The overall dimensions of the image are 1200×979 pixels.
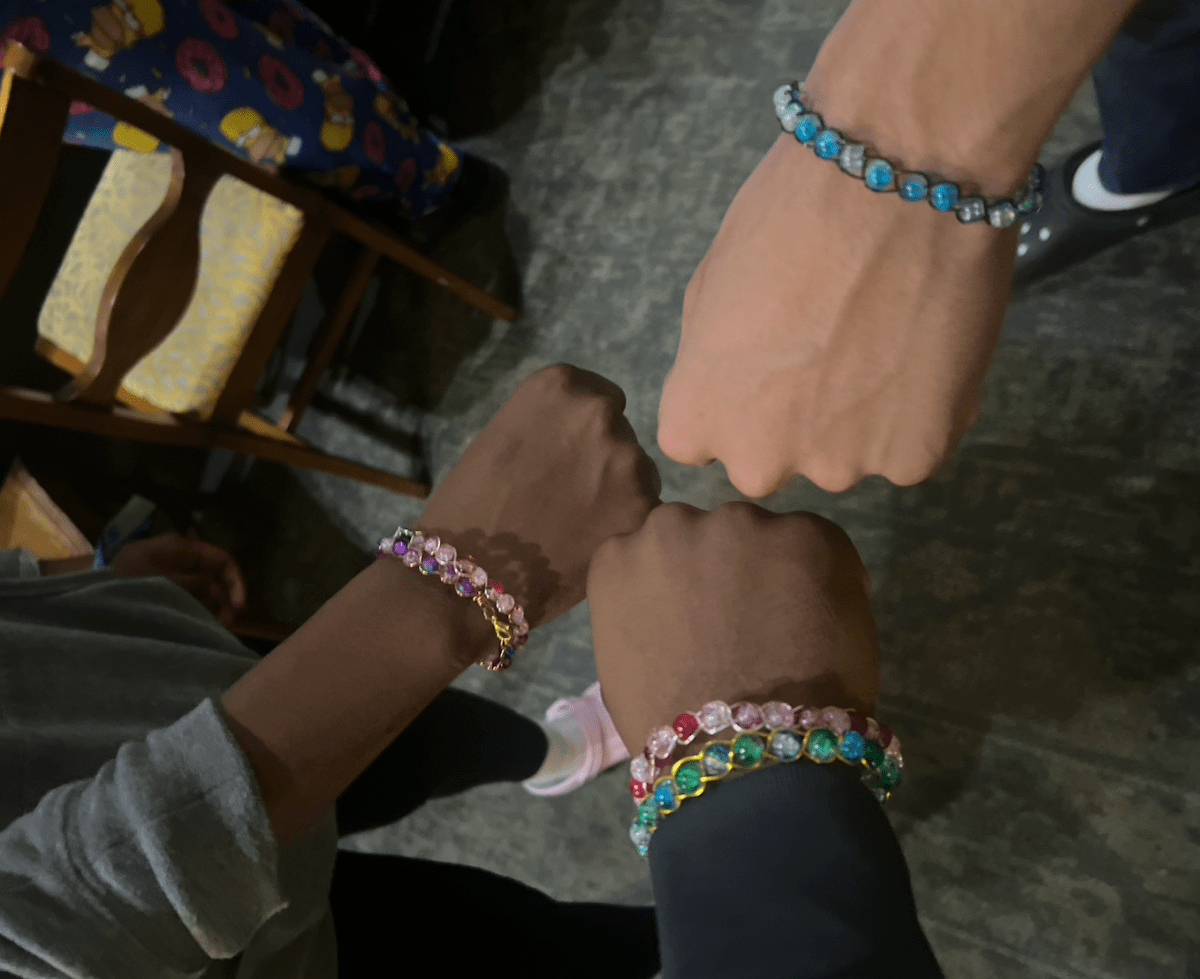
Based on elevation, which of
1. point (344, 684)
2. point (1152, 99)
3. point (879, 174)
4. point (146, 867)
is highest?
point (1152, 99)

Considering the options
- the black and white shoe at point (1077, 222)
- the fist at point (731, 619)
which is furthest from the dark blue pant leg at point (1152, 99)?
the fist at point (731, 619)

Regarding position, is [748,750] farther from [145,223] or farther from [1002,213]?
[145,223]

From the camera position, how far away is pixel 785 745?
1.24 feet

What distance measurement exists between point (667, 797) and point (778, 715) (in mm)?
77

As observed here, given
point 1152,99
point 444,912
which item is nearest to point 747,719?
point 444,912

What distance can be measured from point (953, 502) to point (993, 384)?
0.62 feet

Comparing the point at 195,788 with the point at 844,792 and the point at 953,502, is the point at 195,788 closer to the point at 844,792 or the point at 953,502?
the point at 844,792

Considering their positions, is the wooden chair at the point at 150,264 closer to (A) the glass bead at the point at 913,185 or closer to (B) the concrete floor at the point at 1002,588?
(B) the concrete floor at the point at 1002,588

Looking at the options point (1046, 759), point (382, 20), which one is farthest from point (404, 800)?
point (382, 20)

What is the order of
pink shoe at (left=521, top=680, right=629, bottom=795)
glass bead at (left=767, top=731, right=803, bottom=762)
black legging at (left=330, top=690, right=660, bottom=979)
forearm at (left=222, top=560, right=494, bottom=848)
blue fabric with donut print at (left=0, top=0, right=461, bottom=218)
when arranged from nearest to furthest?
1. glass bead at (left=767, top=731, right=803, bottom=762)
2. forearm at (left=222, top=560, right=494, bottom=848)
3. black legging at (left=330, top=690, right=660, bottom=979)
4. blue fabric with donut print at (left=0, top=0, right=461, bottom=218)
5. pink shoe at (left=521, top=680, right=629, bottom=795)

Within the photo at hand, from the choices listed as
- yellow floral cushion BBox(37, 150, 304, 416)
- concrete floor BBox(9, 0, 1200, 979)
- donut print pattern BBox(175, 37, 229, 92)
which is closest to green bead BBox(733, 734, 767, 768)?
concrete floor BBox(9, 0, 1200, 979)

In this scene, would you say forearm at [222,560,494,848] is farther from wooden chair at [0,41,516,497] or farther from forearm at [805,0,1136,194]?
wooden chair at [0,41,516,497]

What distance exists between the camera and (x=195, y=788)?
1.57 ft

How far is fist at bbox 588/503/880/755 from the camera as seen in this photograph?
0.43 m
